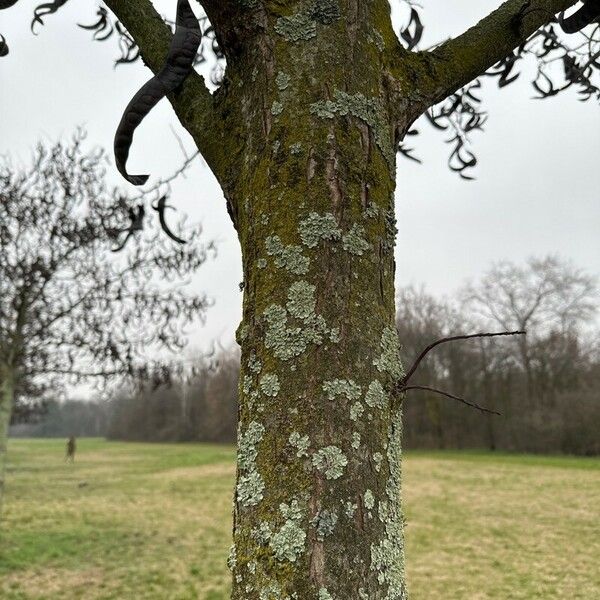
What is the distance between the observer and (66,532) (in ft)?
37.8

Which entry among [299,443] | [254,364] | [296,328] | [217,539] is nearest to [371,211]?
[296,328]

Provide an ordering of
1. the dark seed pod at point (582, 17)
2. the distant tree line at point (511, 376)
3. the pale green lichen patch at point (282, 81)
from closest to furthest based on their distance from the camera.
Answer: the pale green lichen patch at point (282, 81) < the dark seed pod at point (582, 17) < the distant tree line at point (511, 376)

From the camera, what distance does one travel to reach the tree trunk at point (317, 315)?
1221 mm

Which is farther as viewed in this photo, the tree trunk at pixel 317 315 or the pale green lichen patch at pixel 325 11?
the pale green lichen patch at pixel 325 11

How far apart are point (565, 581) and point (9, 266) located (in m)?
8.08

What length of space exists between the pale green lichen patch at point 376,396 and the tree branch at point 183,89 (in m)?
0.71

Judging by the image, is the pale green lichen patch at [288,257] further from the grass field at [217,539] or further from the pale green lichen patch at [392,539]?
the grass field at [217,539]

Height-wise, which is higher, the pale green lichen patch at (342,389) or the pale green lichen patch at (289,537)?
the pale green lichen patch at (342,389)

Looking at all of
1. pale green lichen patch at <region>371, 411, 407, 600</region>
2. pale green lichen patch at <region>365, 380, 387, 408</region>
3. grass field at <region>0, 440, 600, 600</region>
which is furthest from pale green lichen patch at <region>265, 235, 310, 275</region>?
grass field at <region>0, 440, 600, 600</region>

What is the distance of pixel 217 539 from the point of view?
1098 cm

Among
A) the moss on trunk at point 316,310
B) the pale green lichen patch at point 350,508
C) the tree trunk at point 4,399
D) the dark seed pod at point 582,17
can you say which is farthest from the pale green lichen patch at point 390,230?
the tree trunk at point 4,399

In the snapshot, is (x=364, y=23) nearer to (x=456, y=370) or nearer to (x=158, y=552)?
(x=158, y=552)

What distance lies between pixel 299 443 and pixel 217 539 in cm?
1067

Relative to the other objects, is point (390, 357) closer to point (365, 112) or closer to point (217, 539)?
point (365, 112)
